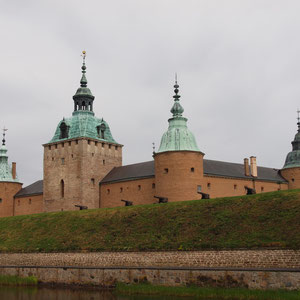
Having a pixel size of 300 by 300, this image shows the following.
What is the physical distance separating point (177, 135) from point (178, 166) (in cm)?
309

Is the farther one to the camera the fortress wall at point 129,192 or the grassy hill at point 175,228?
the fortress wall at point 129,192

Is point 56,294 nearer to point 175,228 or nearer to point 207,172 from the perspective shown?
point 175,228

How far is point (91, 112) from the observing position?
6197 centimetres

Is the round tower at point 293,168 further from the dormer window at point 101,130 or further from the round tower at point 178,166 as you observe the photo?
the dormer window at point 101,130

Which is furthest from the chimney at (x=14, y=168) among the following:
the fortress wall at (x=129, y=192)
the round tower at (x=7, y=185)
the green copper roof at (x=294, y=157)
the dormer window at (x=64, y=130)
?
the green copper roof at (x=294, y=157)

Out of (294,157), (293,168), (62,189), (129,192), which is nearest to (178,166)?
(129,192)

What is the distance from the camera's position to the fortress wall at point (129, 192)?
52.7 meters

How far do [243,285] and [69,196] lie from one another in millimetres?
35510

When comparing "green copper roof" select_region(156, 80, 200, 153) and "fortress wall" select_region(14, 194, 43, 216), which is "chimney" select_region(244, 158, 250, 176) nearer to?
"green copper roof" select_region(156, 80, 200, 153)

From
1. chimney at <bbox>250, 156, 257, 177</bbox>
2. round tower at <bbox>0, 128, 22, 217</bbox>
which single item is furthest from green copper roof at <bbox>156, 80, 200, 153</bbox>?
round tower at <bbox>0, 128, 22, 217</bbox>

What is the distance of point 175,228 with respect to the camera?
110 feet

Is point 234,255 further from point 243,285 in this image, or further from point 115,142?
point 115,142

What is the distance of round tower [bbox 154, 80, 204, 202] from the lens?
4709cm

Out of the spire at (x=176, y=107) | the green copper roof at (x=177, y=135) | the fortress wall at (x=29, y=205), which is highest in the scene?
the spire at (x=176, y=107)
